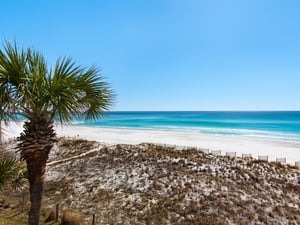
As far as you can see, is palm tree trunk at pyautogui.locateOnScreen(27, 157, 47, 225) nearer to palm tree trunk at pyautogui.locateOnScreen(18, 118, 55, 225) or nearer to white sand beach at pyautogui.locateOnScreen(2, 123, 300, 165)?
palm tree trunk at pyautogui.locateOnScreen(18, 118, 55, 225)

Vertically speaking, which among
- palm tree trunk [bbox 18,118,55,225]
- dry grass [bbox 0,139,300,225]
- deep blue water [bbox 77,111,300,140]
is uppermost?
palm tree trunk [bbox 18,118,55,225]

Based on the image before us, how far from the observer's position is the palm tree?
15.0ft

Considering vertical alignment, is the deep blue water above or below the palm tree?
below

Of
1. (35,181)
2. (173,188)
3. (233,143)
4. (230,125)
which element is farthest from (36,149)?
(230,125)

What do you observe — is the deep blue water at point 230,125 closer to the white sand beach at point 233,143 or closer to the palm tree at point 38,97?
the white sand beach at point 233,143

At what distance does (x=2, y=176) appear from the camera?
199 inches

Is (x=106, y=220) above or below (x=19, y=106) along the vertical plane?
below

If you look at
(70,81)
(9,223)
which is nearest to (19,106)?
(70,81)

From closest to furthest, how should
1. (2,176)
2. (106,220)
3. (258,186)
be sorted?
(2,176), (106,220), (258,186)

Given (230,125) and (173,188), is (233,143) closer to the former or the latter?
(173,188)

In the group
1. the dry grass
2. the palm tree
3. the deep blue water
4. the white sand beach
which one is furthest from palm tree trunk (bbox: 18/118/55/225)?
the white sand beach

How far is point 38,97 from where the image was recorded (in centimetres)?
469

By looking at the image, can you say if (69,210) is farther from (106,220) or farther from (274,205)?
(274,205)

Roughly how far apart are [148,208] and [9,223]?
20.3ft
